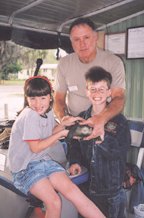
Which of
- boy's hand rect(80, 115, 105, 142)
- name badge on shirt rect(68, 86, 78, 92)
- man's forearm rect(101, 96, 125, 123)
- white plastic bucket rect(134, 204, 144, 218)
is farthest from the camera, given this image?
white plastic bucket rect(134, 204, 144, 218)

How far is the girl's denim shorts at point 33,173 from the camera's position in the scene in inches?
73.2

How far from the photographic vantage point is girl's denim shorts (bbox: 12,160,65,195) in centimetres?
186

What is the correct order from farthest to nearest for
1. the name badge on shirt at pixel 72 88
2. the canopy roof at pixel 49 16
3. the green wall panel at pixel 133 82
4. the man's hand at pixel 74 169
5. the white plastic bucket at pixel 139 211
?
1. the green wall panel at pixel 133 82
2. the canopy roof at pixel 49 16
3. the white plastic bucket at pixel 139 211
4. the name badge on shirt at pixel 72 88
5. the man's hand at pixel 74 169

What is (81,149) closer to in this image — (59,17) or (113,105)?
(113,105)

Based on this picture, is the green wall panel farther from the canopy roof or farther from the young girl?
the young girl

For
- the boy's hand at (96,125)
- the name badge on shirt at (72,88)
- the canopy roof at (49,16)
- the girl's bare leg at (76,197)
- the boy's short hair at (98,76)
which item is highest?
the canopy roof at (49,16)

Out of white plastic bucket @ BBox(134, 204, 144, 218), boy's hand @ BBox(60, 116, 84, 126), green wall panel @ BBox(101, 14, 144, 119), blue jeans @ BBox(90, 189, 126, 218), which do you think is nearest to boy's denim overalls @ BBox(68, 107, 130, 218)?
blue jeans @ BBox(90, 189, 126, 218)

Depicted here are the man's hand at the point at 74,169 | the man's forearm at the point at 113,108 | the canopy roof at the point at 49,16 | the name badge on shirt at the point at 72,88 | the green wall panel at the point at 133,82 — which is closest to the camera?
the man's forearm at the point at 113,108

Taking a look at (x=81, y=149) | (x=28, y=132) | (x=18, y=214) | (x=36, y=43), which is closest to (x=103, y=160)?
(x=81, y=149)

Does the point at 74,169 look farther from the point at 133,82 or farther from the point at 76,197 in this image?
the point at 133,82

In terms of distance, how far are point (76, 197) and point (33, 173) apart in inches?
12.4

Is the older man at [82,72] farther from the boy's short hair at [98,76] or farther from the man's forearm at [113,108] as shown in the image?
the boy's short hair at [98,76]

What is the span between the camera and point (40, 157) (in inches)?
77.3

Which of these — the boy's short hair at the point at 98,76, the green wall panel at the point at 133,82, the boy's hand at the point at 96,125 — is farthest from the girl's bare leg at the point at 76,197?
the green wall panel at the point at 133,82
